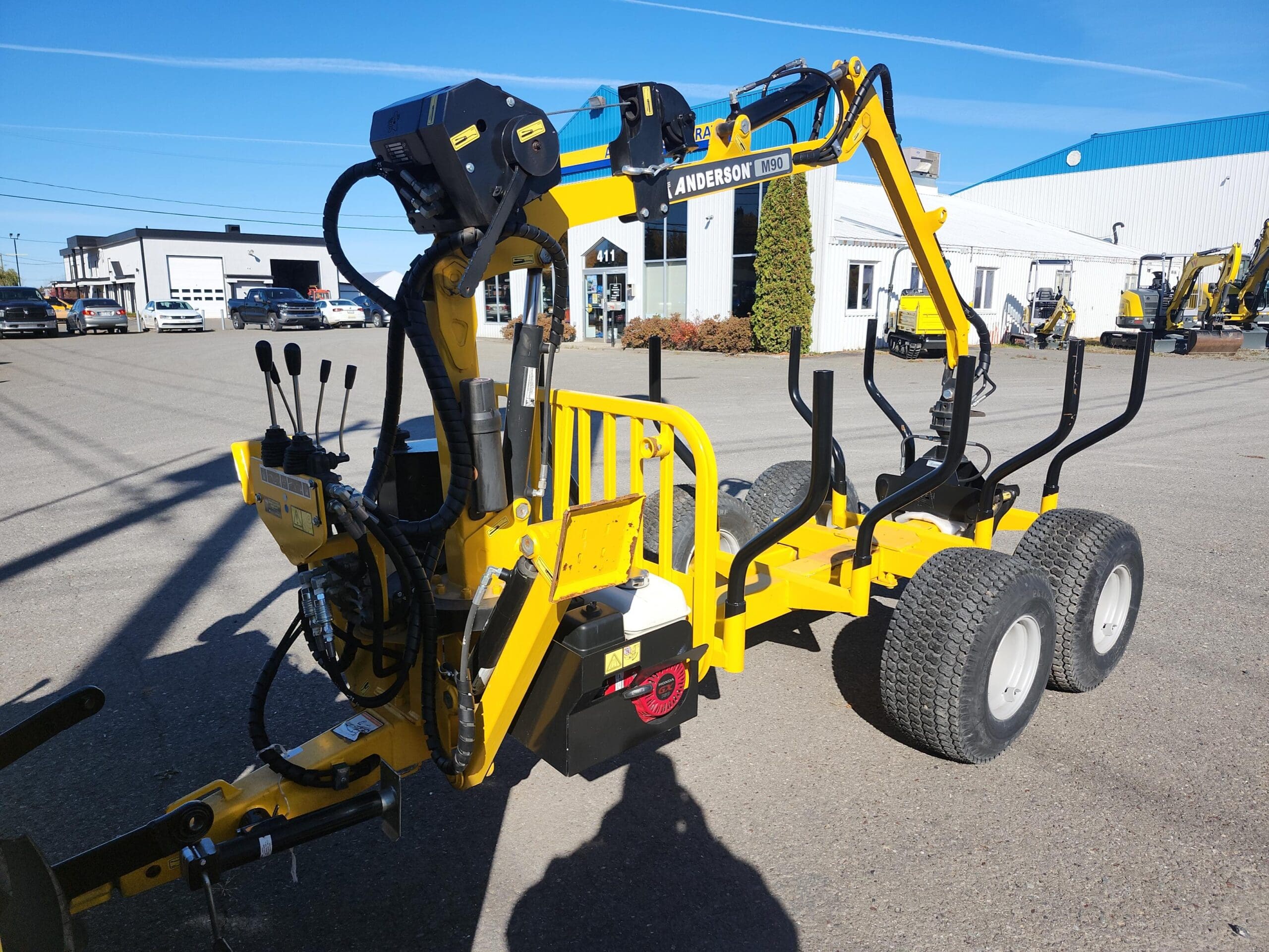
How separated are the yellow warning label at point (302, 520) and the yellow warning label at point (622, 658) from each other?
976mm

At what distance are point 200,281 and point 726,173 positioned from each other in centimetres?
6306

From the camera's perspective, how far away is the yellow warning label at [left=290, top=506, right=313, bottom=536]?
256cm

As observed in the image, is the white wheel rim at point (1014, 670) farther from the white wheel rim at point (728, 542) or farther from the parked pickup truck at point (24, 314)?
the parked pickup truck at point (24, 314)

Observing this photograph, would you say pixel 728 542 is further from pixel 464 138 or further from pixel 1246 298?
pixel 1246 298

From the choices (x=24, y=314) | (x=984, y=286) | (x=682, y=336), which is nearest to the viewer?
(x=682, y=336)

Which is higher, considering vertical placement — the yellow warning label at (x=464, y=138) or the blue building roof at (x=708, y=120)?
the blue building roof at (x=708, y=120)

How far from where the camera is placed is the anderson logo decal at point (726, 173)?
3.34 m

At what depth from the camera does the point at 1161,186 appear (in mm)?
36656

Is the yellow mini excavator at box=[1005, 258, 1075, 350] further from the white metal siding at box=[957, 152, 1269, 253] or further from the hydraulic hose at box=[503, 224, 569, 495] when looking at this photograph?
the hydraulic hose at box=[503, 224, 569, 495]

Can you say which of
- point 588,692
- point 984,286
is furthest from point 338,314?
point 588,692

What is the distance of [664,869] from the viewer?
9.29ft

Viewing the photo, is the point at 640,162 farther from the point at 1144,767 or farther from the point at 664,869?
the point at 1144,767

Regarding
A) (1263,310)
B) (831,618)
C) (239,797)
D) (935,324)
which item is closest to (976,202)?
(1263,310)

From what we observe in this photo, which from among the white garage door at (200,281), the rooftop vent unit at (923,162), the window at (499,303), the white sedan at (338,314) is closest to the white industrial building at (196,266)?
the white garage door at (200,281)
